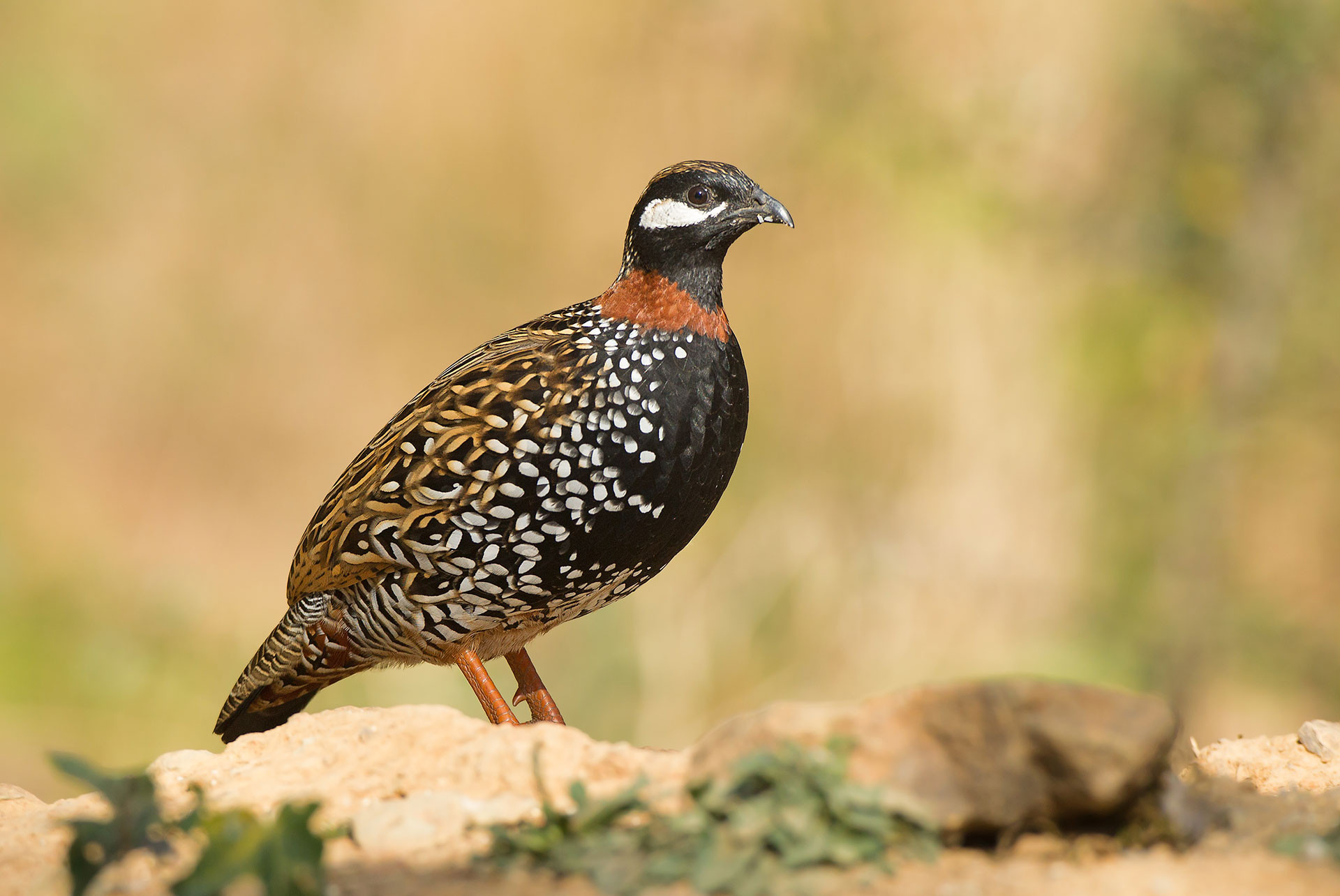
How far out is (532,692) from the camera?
4977 mm

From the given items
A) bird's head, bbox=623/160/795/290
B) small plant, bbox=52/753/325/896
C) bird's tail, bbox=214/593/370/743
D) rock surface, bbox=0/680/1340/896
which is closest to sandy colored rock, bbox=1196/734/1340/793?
rock surface, bbox=0/680/1340/896

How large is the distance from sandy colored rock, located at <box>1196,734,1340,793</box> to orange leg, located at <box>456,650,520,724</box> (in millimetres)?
2293

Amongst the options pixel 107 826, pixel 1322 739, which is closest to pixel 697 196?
pixel 1322 739

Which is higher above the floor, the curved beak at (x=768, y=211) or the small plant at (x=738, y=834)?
the curved beak at (x=768, y=211)

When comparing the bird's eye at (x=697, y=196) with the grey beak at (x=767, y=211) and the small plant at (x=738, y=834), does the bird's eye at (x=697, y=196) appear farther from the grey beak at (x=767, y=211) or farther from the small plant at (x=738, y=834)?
the small plant at (x=738, y=834)

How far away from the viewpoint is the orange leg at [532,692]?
16.2 feet

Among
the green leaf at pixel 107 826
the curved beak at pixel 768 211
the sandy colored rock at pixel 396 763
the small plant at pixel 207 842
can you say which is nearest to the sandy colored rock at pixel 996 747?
the sandy colored rock at pixel 396 763

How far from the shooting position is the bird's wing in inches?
167

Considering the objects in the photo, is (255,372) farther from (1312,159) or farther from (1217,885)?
(1217,885)

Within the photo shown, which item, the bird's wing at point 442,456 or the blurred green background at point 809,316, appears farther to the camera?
the blurred green background at point 809,316

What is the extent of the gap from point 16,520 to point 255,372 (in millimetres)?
2525

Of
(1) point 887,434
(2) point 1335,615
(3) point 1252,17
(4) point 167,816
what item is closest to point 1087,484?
(1) point 887,434

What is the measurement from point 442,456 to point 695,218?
47.3 inches

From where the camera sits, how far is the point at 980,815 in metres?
2.64
